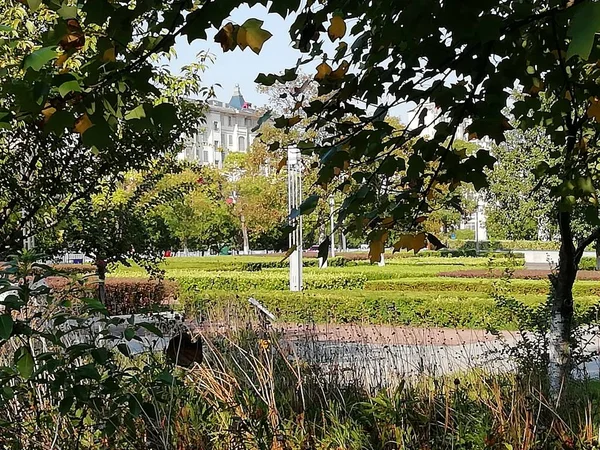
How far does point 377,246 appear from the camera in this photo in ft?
6.82

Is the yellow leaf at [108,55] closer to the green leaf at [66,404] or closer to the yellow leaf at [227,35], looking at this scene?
the yellow leaf at [227,35]

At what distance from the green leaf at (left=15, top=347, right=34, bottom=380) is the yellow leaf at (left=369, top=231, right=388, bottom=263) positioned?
0.99 m

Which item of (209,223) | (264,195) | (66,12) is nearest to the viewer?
(66,12)

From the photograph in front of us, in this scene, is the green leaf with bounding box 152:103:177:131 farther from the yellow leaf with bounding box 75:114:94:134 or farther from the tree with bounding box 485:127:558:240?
the tree with bounding box 485:127:558:240

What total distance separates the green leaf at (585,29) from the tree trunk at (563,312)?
3.35 metres

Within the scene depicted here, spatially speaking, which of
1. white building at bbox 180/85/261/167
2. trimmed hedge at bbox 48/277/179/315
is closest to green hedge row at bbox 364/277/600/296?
trimmed hedge at bbox 48/277/179/315

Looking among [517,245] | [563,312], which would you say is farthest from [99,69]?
[517,245]

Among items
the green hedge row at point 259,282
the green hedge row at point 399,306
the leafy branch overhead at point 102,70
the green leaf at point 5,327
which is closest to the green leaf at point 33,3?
the leafy branch overhead at point 102,70

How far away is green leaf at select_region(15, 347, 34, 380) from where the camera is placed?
1.84m

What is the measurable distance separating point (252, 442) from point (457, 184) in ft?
3.64

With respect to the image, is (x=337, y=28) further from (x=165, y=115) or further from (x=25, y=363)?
(x=25, y=363)

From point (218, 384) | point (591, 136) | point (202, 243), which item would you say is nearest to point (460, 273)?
point (591, 136)

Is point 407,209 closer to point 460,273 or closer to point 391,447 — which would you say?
point 391,447

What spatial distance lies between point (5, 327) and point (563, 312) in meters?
3.60
